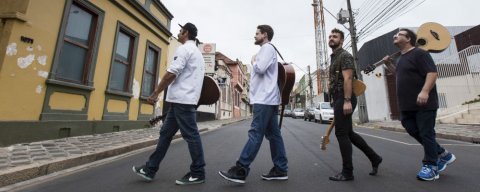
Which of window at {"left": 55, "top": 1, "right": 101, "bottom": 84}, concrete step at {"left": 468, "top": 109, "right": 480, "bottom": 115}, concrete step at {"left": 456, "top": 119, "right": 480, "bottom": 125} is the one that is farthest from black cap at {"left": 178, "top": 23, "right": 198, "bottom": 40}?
concrete step at {"left": 468, "top": 109, "right": 480, "bottom": 115}

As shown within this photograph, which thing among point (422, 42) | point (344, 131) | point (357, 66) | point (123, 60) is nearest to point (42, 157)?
point (344, 131)

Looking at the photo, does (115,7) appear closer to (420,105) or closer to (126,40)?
(126,40)

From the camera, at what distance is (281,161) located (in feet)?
8.38

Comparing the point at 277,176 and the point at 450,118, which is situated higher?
the point at 450,118

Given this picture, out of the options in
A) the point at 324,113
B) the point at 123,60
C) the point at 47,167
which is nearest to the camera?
the point at 47,167

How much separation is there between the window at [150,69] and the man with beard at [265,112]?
710 centimetres

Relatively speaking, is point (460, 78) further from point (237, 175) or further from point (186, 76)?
point (186, 76)

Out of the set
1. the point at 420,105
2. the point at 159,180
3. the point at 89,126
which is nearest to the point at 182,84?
the point at 159,180

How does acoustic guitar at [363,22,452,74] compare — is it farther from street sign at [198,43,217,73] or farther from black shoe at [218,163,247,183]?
street sign at [198,43,217,73]

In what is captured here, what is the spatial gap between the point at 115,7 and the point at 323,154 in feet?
23.7

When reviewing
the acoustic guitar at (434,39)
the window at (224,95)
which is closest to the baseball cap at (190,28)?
the acoustic guitar at (434,39)

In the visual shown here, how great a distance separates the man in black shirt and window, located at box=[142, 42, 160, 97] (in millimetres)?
8068

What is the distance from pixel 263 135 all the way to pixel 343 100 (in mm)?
987

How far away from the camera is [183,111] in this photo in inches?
98.3
